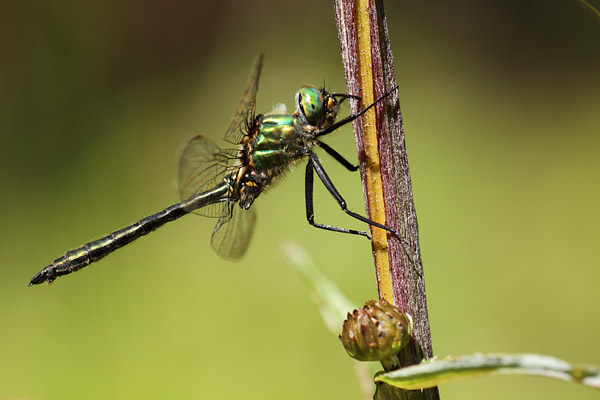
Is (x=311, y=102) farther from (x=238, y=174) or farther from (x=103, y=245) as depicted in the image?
(x=103, y=245)

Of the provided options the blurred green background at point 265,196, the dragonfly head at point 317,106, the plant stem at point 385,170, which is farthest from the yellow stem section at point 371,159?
Result: the blurred green background at point 265,196

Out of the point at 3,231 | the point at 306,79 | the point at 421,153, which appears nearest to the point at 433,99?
the point at 421,153

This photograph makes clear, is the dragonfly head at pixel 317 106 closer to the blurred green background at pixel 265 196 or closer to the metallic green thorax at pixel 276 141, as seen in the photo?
the metallic green thorax at pixel 276 141

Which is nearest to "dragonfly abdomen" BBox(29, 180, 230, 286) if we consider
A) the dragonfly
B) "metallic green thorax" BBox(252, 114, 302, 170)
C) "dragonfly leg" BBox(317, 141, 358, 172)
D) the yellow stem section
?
the dragonfly

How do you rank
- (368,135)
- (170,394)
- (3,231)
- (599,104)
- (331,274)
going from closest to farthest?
(368,135) → (170,394) → (331,274) → (3,231) → (599,104)

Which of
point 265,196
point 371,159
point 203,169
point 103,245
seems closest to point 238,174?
point 203,169

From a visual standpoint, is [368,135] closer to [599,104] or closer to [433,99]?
[433,99]
